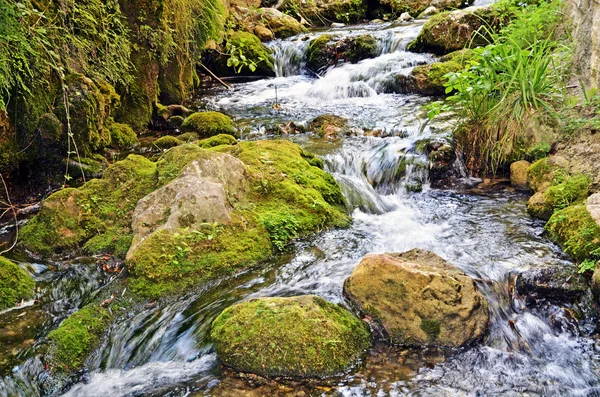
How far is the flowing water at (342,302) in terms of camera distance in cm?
292

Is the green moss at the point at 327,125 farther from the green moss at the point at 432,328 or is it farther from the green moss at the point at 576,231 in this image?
the green moss at the point at 432,328

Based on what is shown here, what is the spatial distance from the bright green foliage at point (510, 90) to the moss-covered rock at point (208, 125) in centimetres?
382

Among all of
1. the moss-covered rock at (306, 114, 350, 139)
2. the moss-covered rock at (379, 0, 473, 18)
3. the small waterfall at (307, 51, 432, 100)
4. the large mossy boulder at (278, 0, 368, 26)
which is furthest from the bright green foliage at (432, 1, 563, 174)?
the large mossy boulder at (278, 0, 368, 26)

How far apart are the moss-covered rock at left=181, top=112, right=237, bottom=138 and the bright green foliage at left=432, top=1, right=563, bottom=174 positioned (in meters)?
3.82

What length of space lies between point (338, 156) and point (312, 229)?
7.48 ft

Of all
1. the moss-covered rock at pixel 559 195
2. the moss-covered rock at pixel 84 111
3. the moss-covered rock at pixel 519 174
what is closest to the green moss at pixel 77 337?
the moss-covered rock at pixel 84 111

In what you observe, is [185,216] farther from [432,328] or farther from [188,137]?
[188,137]

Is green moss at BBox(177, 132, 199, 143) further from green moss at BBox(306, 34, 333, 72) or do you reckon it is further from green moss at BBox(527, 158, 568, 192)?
green moss at BBox(306, 34, 333, 72)

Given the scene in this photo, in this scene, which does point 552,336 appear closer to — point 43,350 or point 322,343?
point 322,343

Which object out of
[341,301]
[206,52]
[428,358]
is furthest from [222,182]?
[206,52]

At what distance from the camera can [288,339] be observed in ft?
9.84

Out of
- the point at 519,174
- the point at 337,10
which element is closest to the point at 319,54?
the point at 337,10

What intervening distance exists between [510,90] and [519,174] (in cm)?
107

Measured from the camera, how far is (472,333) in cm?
322
